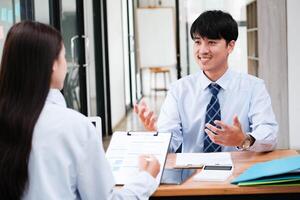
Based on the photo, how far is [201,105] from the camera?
197 cm

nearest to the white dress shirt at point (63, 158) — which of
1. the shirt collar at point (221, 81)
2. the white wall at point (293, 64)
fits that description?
the shirt collar at point (221, 81)

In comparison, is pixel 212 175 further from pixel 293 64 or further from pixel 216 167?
pixel 293 64

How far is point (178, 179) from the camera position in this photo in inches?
56.6

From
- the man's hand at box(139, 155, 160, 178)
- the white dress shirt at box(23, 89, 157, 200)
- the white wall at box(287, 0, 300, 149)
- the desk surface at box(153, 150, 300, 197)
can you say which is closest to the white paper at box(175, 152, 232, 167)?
the desk surface at box(153, 150, 300, 197)

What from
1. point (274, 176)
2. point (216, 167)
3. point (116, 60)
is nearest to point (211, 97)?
point (216, 167)

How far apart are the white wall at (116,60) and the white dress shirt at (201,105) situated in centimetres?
375

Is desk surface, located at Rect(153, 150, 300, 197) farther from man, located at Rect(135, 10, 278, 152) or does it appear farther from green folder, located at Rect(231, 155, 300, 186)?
man, located at Rect(135, 10, 278, 152)

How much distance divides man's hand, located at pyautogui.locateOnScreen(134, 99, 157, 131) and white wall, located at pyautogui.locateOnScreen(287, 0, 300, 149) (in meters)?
2.52

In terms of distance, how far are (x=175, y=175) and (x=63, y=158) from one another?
1.78ft

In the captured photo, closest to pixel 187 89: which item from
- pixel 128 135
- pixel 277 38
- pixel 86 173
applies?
pixel 128 135

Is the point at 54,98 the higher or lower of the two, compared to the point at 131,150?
higher

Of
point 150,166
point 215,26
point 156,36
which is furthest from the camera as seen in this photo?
point 156,36

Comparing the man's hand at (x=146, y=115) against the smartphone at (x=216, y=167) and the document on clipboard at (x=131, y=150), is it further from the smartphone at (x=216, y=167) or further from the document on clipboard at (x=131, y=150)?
the smartphone at (x=216, y=167)

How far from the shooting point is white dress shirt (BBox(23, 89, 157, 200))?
40.0 inches
